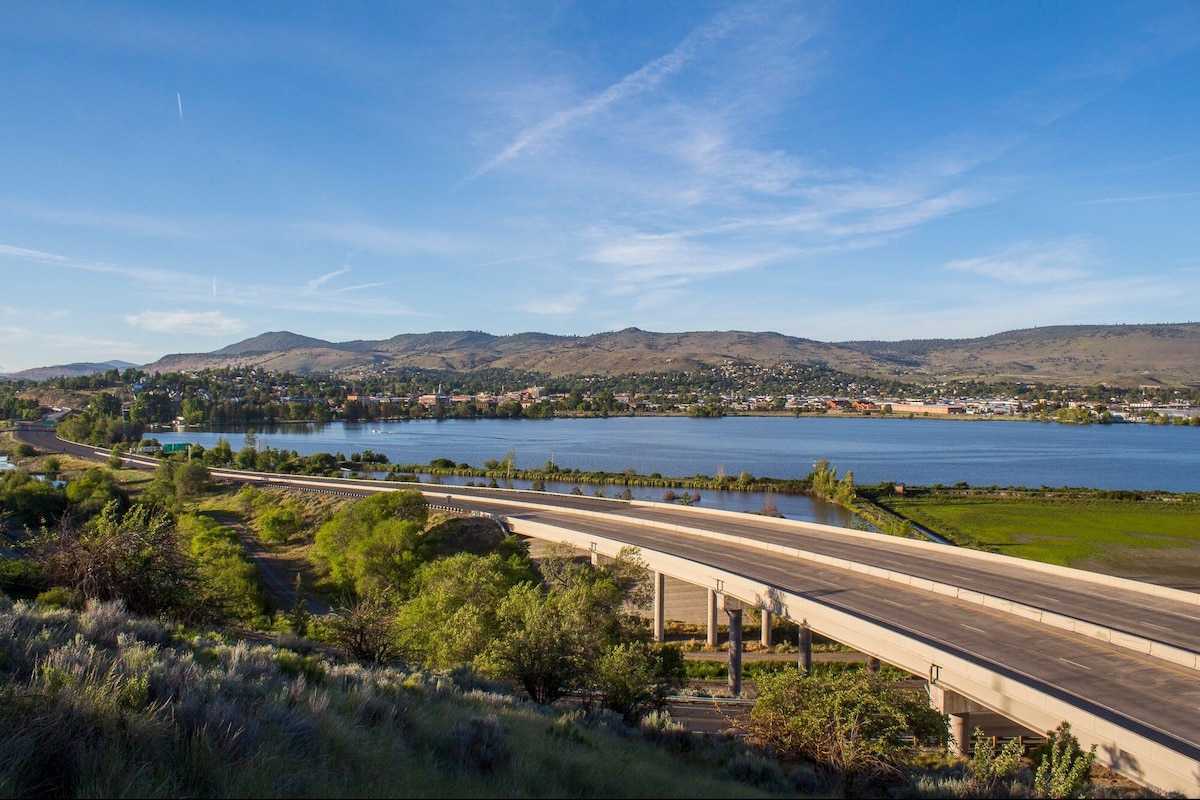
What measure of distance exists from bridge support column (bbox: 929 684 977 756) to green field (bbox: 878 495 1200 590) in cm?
2032

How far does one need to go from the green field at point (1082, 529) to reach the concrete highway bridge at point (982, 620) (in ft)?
45.6

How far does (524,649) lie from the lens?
9.93m

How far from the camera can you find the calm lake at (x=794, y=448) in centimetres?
5788

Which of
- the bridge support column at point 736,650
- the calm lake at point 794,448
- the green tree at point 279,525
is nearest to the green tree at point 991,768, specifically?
the bridge support column at point 736,650

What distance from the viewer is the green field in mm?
29672

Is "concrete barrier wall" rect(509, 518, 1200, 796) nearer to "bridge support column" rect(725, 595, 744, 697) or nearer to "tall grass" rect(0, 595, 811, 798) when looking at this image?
"bridge support column" rect(725, 595, 744, 697)

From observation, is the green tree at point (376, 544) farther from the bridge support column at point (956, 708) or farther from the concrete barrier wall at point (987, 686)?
the bridge support column at point (956, 708)

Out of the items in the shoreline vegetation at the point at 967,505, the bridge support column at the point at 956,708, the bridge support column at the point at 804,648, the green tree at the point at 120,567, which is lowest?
the shoreline vegetation at the point at 967,505

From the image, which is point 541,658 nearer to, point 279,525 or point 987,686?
point 987,686

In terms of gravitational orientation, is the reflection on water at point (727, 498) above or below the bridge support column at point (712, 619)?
below

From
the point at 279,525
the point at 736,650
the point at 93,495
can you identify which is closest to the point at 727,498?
the point at 279,525

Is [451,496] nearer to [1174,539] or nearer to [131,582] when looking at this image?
[131,582]

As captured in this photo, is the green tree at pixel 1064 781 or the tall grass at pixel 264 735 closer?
the tall grass at pixel 264 735

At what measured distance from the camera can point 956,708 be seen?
1130 centimetres
